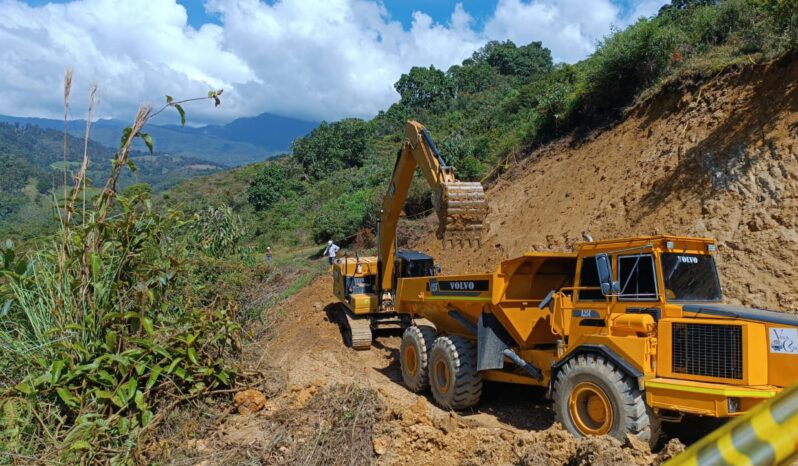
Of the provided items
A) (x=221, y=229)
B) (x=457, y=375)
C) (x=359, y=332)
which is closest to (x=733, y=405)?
(x=457, y=375)

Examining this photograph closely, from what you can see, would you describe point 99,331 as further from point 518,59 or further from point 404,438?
point 518,59

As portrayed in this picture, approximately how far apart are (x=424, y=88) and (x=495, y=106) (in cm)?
1841

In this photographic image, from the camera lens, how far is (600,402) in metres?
5.65

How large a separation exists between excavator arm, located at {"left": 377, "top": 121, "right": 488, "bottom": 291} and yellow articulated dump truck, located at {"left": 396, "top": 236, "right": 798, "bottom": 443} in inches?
28.1

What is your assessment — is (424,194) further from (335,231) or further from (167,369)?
(167,369)

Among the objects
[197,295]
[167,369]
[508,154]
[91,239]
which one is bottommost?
[167,369]

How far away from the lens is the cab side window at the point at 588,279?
6.33 metres

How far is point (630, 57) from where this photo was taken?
15.4m

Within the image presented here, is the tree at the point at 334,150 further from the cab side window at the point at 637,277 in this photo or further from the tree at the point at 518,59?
the cab side window at the point at 637,277

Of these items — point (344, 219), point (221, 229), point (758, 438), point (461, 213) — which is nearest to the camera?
point (758, 438)

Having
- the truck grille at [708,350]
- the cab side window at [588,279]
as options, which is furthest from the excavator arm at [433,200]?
the truck grille at [708,350]

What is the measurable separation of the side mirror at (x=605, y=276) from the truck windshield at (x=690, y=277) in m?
0.50

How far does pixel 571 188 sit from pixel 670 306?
380 inches

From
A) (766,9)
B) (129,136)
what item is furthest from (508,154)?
(129,136)
